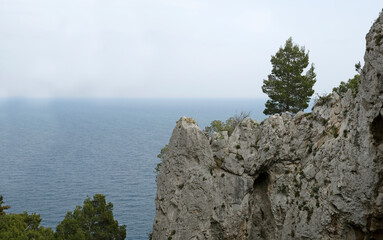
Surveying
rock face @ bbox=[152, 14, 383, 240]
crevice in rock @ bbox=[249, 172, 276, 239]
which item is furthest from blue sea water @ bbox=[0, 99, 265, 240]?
crevice in rock @ bbox=[249, 172, 276, 239]

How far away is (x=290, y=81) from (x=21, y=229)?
38024 mm

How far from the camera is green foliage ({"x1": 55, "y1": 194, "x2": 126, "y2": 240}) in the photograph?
41.6 metres

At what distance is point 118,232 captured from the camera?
43.0m

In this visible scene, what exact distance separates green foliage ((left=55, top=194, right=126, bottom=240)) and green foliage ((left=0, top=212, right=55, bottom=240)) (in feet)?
6.74

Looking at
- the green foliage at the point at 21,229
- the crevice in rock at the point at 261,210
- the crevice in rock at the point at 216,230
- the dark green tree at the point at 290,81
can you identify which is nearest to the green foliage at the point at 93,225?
the green foliage at the point at 21,229

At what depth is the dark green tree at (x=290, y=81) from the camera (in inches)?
1622

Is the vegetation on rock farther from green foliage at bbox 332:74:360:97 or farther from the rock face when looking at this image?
green foliage at bbox 332:74:360:97

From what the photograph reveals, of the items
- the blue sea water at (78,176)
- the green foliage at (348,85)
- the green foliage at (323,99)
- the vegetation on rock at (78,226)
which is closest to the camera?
the green foliage at (323,99)

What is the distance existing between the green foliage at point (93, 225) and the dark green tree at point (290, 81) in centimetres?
2466

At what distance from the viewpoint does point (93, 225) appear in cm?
4341

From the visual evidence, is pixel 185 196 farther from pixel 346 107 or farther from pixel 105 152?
pixel 105 152

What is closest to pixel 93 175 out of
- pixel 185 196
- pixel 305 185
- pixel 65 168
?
pixel 65 168

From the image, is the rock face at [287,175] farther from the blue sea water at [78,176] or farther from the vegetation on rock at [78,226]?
the blue sea water at [78,176]

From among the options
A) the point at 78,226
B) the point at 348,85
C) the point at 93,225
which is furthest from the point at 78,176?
the point at 348,85
